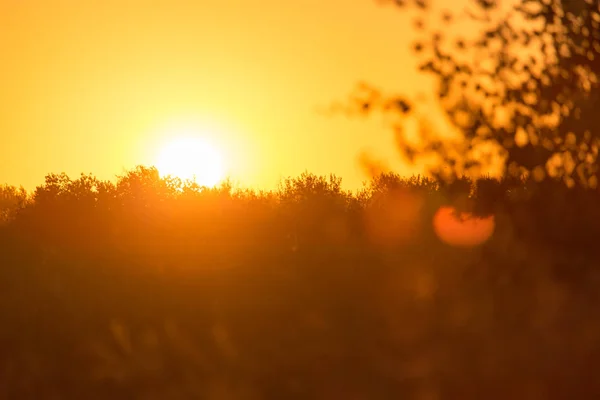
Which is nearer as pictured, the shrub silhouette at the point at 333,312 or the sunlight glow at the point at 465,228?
the shrub silhouette at the point at 333,312

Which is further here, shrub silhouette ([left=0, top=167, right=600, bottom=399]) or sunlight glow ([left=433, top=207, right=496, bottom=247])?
sunlight glow ([left=433, top=207, right=496, bottom=247])

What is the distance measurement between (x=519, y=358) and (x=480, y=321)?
0.42 metres

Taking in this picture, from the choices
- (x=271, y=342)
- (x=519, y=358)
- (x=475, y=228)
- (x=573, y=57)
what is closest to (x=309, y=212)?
(x=475, y=228)

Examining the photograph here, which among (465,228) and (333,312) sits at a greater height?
(465,228)

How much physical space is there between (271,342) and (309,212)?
25.0 feet

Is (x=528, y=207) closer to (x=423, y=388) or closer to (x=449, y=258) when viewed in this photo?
(x=449, y=258)

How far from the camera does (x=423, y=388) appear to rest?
20.2ft

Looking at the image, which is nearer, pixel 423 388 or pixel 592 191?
pixel 423 388

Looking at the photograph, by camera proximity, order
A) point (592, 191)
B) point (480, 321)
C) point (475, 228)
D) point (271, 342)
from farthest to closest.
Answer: point (475, 228) → point (592, 191) → point (271, 342) → point (480, 321)

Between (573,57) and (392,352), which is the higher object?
(573,57)

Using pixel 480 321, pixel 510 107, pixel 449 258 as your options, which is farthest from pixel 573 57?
pixel 480 321

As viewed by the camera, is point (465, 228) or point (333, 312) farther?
point (465, 228)

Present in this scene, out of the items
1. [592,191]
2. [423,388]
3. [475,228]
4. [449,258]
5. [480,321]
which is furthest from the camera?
[475,228]

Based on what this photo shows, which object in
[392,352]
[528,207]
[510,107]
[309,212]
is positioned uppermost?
[309,212]
